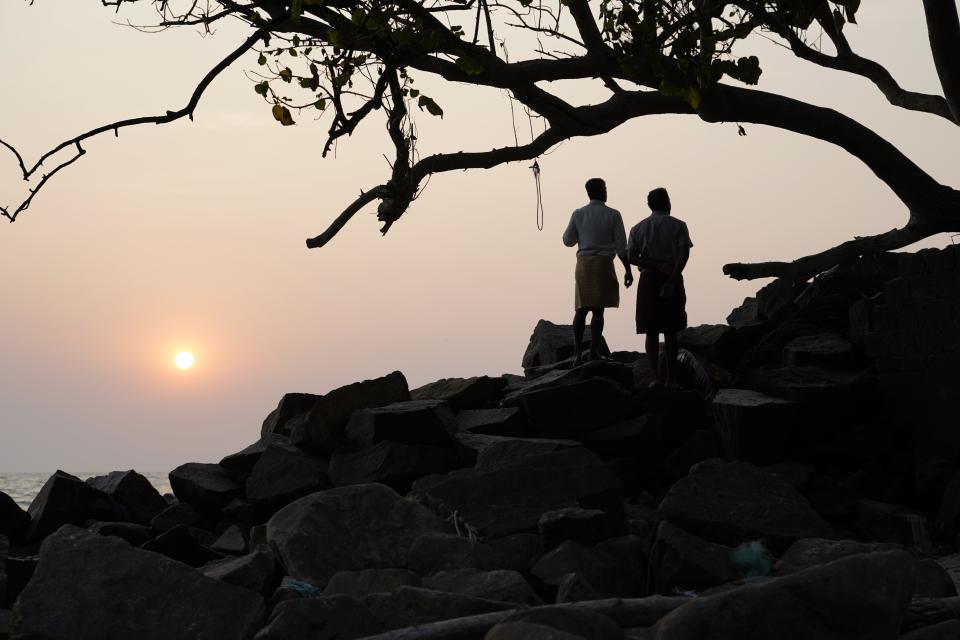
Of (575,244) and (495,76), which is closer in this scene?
(495,76)

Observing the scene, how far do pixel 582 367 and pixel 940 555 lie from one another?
4058 millimetres

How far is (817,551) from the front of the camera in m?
7.79

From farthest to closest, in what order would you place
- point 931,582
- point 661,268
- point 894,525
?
1. point 661,268
2. point 894,525
3. point 931,582

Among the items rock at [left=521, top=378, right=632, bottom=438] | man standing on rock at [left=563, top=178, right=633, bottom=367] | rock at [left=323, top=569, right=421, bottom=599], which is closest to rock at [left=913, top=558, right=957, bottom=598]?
rock at [left=323, top=569, right=421, bottom=599]

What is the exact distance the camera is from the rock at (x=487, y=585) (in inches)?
265

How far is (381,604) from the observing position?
6473 mm

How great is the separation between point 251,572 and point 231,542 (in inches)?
115

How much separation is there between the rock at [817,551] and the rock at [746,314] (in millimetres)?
6082

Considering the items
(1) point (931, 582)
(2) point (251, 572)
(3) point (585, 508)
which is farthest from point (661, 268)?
(2) point (251, 572)

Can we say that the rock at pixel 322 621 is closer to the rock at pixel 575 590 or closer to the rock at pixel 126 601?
the rock at pixel 126 601

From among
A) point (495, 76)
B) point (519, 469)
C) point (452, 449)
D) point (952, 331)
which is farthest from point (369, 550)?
point (952, 331)

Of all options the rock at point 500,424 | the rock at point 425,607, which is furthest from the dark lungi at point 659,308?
the rock at point 425,607

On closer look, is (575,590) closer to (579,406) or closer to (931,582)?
(931,582)

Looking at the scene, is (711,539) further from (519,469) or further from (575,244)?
(575,244)
